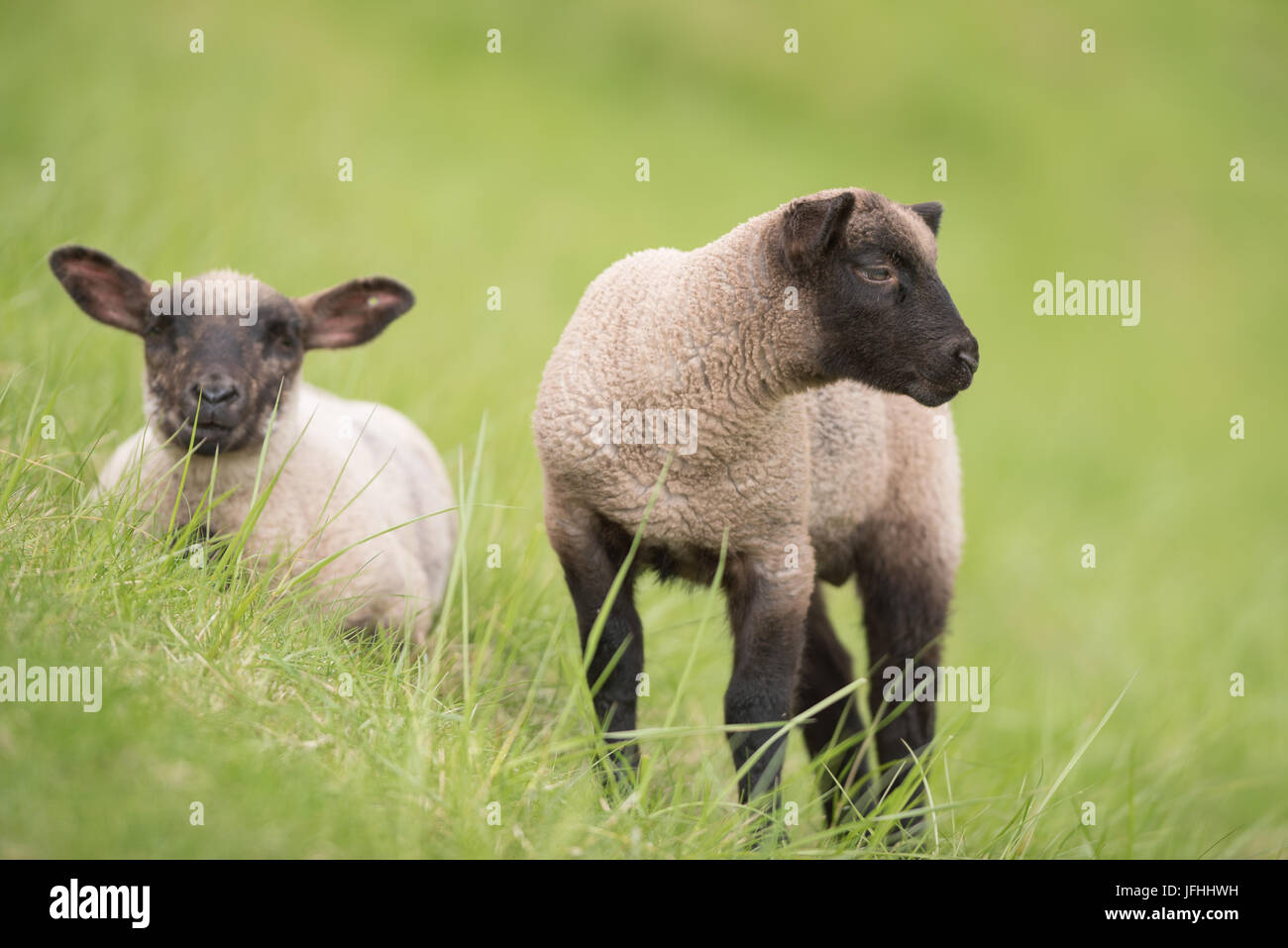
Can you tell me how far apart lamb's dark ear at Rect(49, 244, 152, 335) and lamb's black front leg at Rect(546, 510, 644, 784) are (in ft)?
7.14

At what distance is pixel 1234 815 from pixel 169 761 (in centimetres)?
924

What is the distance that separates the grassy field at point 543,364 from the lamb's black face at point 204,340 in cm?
46

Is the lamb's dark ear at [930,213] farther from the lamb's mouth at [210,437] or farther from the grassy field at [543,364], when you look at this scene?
the lamb's mouth at [210,437]

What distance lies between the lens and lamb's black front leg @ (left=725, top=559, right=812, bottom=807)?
4602 mm

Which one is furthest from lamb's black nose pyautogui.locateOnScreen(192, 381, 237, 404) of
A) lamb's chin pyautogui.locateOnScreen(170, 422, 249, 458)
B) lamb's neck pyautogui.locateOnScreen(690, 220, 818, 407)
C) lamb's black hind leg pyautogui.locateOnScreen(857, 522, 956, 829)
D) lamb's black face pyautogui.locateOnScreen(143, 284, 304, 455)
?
lamb's black hind leg pyautogui.locateOnScreen(857, 522, 956, 829)

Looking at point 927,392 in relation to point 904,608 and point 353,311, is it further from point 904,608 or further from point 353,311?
point 353,311

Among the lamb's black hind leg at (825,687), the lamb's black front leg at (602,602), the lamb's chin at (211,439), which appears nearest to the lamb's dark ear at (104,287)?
the lamb's chin at (211,439)

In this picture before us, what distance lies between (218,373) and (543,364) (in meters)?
7.30

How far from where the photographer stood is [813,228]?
14.3 feet

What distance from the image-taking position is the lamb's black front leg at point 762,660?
460 cm

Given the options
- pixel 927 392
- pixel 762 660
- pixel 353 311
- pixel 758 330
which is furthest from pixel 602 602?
pixel 353 311

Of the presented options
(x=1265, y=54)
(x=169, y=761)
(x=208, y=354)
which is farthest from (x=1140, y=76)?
(x=169, y=761)

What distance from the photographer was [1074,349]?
847 inches
